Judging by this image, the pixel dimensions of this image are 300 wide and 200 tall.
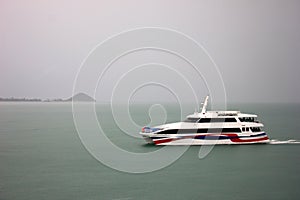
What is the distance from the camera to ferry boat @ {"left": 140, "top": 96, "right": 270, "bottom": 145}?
32969mm

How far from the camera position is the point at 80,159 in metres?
29.4

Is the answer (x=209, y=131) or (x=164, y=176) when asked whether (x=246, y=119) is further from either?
(x=164, y=176)

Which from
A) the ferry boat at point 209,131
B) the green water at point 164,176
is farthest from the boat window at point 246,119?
the green water at point 164,176

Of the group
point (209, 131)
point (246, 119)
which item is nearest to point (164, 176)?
point (209, 131)

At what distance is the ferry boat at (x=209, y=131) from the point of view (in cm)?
3297

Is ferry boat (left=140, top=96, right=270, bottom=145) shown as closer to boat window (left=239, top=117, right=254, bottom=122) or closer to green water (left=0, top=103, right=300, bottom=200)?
boat window (left=239, top=117, right=254, bottom=122)

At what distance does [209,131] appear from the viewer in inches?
1314

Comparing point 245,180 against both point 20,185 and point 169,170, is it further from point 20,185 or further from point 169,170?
point 20,185

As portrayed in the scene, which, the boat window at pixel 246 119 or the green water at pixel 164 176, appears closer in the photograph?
the green water at pixel 164 176

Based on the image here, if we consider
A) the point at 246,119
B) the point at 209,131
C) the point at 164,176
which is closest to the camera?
the point at 164,176

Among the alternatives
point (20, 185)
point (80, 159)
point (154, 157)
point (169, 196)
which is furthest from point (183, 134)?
point (20, 185)

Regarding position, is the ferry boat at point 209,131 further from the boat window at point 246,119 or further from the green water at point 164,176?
the green water at point 164,176

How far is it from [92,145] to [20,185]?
1585 cm

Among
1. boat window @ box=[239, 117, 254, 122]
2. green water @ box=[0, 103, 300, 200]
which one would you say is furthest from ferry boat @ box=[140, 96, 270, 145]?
green water @ box=[0, 103, 300, 200]
